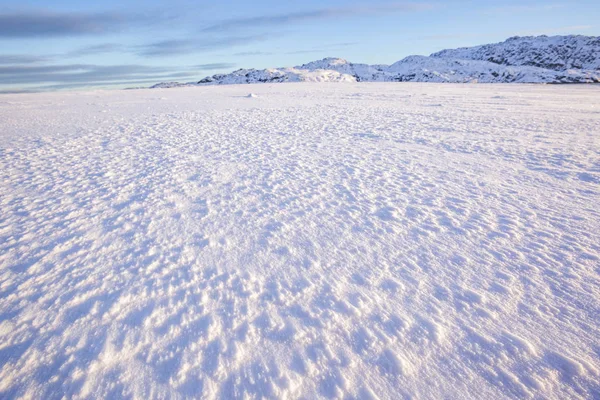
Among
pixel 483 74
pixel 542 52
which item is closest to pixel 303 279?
pixel 483 74

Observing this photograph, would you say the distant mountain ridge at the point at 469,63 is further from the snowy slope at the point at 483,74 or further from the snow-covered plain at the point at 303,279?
the snow-covered plain at the point at 303,279

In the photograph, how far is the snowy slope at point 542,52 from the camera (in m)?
137

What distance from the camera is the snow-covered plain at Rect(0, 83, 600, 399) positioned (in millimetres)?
1618

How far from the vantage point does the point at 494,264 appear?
2.47 metres

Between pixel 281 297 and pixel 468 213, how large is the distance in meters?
2.47

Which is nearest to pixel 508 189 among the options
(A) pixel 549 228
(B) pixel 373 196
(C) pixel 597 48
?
(A) pixel 549 228

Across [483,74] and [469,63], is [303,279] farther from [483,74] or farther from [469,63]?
[469,63]

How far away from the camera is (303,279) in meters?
2.35

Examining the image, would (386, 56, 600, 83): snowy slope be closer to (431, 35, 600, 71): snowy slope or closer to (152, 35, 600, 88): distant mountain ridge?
(152, 35, 600, 88): distant mountain ridge

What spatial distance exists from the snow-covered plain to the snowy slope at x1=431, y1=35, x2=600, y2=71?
18087 centimetres

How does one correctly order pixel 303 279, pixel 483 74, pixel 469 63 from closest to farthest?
pixel 303 279 → pixel 483 74 → pixel 469 63

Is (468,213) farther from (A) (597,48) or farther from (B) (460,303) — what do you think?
(A) (597,48)

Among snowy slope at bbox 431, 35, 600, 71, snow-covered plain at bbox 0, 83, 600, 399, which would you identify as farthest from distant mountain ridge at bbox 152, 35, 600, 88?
snow-covered plain at bbox 0, 83, 600, 399

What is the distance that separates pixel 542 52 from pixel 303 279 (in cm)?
20613
